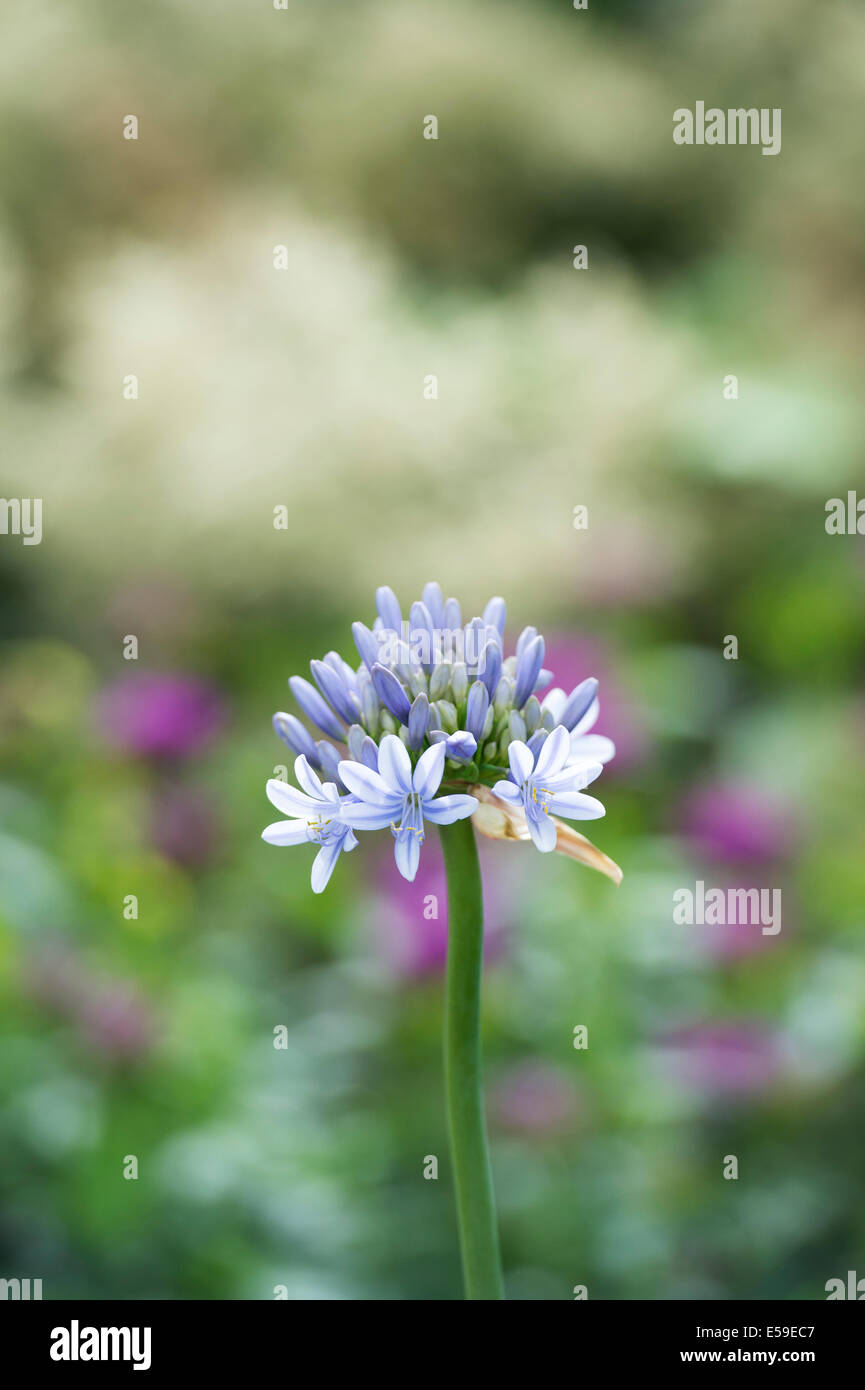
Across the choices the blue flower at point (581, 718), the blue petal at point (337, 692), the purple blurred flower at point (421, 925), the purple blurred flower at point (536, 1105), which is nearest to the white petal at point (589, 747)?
the blue flower at point (581, 718)

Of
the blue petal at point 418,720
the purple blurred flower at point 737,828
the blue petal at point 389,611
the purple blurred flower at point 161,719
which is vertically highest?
the purple blurred flower at point 161,719

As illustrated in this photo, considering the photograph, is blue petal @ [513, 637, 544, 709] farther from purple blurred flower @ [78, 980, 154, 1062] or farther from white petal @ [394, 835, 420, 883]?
purple blurred flower @ [78, 980, 154, 1062]

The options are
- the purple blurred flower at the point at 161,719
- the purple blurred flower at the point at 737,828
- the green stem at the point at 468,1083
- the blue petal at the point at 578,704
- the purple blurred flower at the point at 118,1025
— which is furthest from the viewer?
the purple blurred flower at the point at 161,719

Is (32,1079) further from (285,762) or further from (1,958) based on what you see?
(285,762)

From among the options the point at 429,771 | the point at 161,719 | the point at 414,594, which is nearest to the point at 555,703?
the point at 429,771

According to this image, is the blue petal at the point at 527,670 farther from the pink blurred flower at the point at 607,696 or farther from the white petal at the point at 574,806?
the pink blurred flower at the point at 607,696

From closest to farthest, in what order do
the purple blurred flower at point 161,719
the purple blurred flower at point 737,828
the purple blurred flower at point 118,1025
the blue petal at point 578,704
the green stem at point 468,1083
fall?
the green stem at point 468,1083, the blue petal at point 578,704, the purple blurred flower at point 118,1025, the purple blurred flower at point 737,828, the purple blurred flower at point 161,719

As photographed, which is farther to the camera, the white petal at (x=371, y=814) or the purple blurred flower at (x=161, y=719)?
the purple blurred flower at (x=161, y=719)
